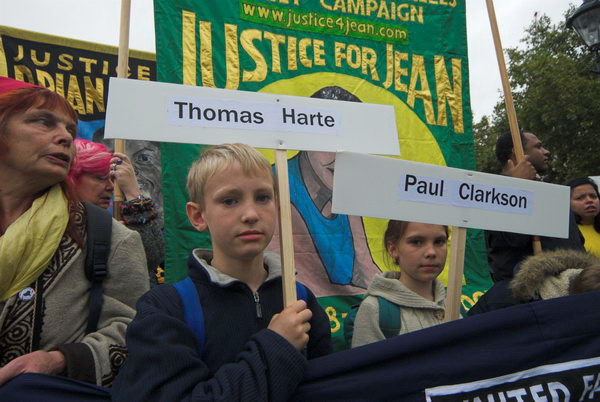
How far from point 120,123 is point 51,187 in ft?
1.23

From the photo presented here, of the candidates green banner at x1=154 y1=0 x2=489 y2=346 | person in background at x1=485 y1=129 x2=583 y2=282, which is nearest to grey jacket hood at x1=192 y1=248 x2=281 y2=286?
green banner at x1=154 y1=0 x2=489 y2=346

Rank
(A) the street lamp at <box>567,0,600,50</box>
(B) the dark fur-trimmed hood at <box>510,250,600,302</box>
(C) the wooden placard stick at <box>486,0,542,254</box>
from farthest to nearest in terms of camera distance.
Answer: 1. (A) the street lamp at <box>567,0,600,50</box>
2. (C) the wooden placard stick at <box>486,0,542,254</box>
3. (B) the dark fur-trimmed hood at <box>510,250,600,302</box>

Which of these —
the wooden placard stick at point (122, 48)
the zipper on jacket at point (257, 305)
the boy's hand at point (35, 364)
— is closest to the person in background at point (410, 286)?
the zipper on jacket at point (257, 305)

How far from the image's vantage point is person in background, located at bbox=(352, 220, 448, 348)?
1953 millimetres

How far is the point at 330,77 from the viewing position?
3367 millimetres

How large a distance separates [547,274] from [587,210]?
2.16m

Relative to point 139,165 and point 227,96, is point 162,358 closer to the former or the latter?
point 227,96

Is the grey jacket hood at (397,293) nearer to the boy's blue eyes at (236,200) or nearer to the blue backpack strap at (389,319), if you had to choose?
the blue backpack strap at (389,319)

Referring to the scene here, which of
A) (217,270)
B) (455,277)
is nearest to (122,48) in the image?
(217,270)

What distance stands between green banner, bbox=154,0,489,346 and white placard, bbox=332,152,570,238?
1526 mm

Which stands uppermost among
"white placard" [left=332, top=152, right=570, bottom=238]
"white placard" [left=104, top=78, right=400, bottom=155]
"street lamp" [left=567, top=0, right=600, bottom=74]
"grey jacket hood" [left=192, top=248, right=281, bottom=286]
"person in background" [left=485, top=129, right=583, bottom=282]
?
"street lamp" [left=567, top=0, right=600, bottom=74]

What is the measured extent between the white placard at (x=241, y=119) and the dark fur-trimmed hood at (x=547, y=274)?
2.15 feet

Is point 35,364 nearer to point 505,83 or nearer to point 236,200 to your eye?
point 236,200

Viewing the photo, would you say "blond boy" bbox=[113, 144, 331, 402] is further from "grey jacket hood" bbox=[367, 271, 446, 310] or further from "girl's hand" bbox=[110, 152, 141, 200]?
"girl's hand" bbox=[110, 152, 141, 200]
